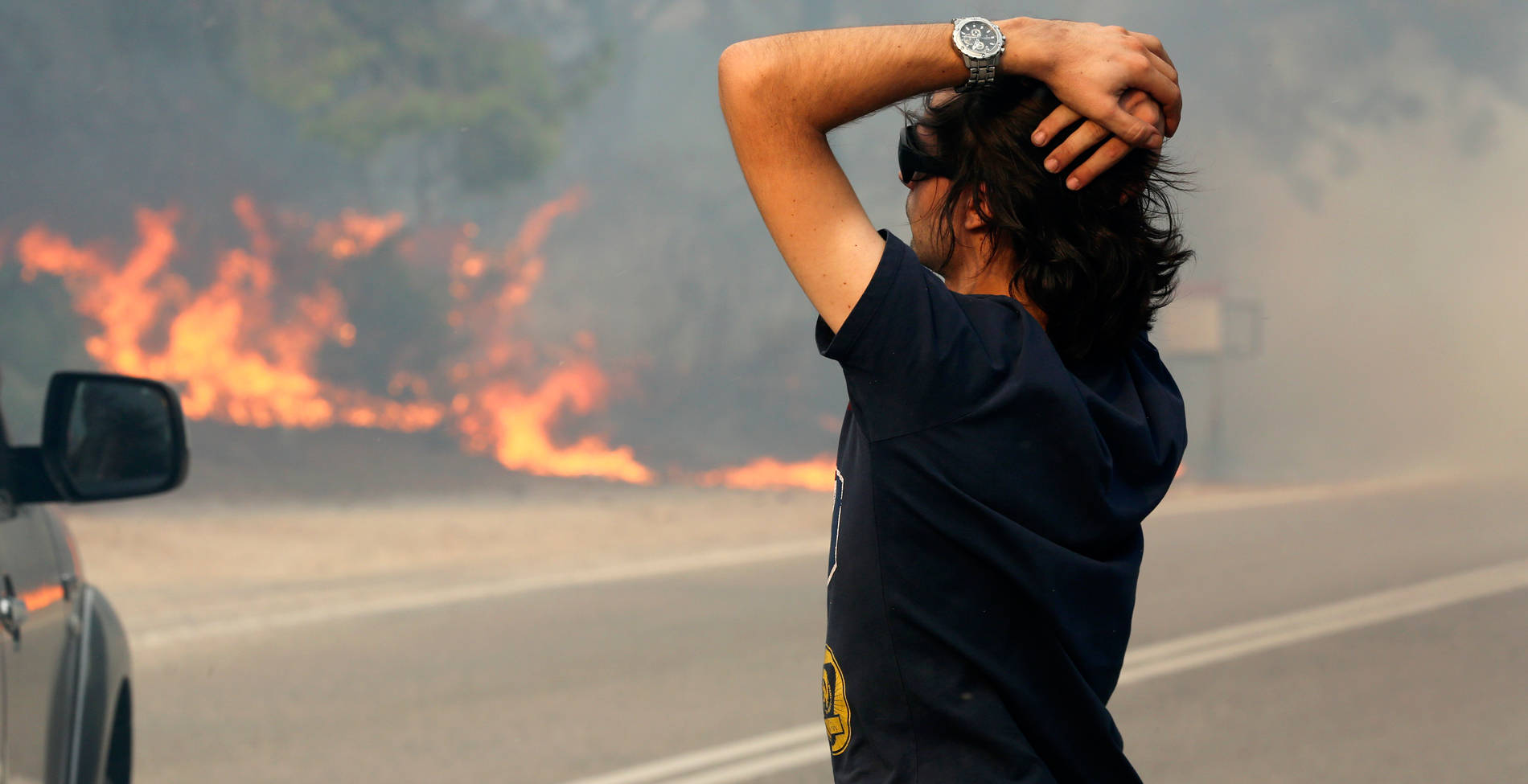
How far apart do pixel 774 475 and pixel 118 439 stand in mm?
13919

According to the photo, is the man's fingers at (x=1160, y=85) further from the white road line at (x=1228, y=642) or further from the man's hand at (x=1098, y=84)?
the white road line at (x=1228, y=642)

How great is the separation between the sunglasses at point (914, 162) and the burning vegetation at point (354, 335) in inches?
518

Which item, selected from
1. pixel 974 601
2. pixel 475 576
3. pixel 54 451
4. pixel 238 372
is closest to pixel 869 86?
pixel 974 601

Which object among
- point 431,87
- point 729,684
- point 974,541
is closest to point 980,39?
point 974,541

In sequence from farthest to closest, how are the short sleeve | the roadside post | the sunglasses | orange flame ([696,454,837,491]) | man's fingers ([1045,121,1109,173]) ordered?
orange flame ([696,454,837,491]) < the roadside post < the sunglasses < man's fingers ([1045,121,1109,173]) < the short sleeve

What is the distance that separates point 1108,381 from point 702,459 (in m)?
14.8

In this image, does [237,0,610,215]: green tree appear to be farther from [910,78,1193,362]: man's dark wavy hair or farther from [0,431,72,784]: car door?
[910,78,1193,362]: man's dark wavy hair

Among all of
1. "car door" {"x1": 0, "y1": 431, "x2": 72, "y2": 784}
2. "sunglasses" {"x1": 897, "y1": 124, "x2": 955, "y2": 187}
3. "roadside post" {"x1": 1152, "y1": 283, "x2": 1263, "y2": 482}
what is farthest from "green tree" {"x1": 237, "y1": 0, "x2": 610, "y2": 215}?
"sunglasses" {"x1": 897, "y1": 124, "x2": 955, "y2": 187}

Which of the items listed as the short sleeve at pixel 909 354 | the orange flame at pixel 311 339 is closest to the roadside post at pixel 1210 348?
the orange flame at pixel 311 339

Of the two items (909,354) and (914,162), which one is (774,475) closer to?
(914,162)

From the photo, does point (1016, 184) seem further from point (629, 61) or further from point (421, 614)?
point (629, 61)

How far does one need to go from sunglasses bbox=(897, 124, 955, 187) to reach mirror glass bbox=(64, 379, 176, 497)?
126 centimetres

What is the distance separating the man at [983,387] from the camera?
121 cm

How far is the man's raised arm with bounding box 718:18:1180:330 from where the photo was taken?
4.12ft
